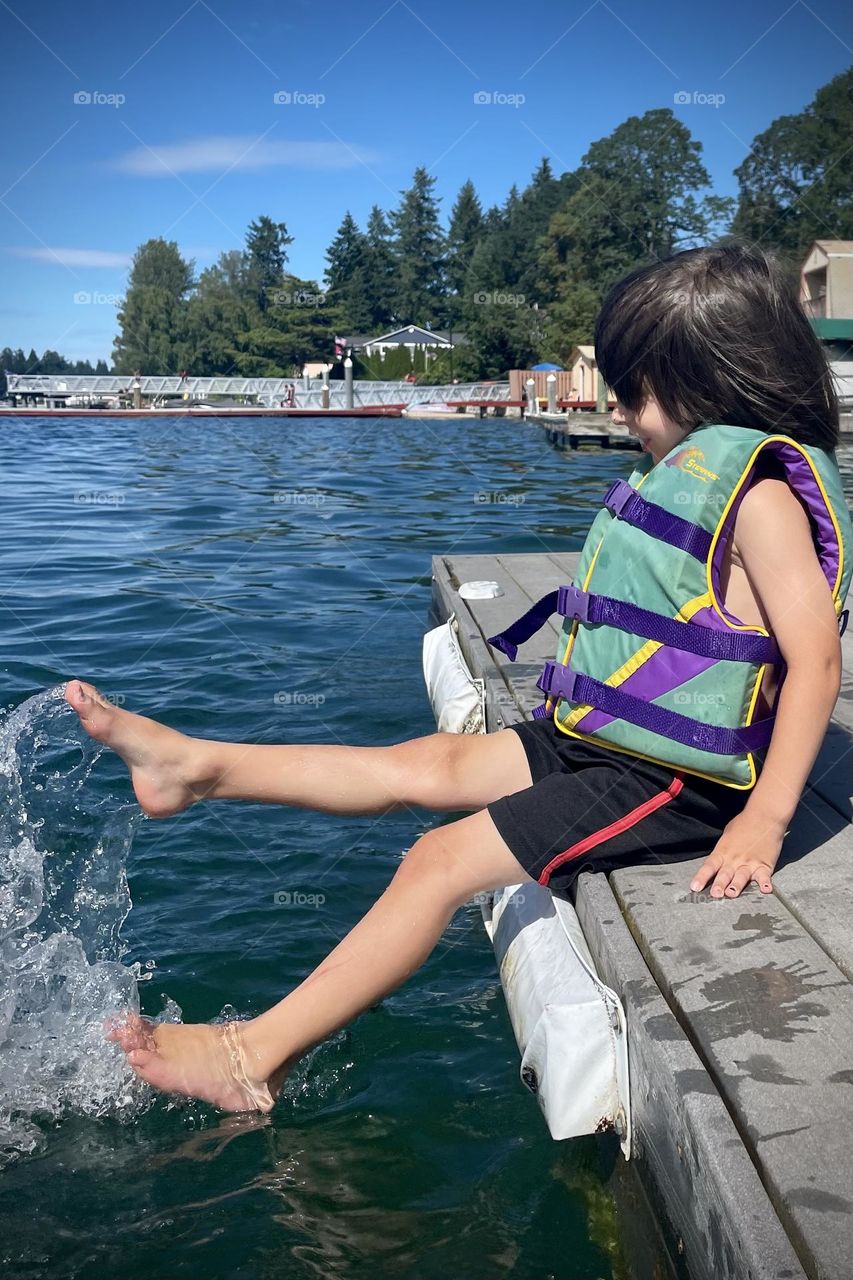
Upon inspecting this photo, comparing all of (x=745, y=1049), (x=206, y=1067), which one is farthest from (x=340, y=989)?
(x=745, y=1049)

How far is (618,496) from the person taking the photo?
2.60 m

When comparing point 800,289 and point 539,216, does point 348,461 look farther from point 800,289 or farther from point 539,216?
point 539,216

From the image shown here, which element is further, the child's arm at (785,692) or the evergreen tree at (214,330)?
the evergreen tree at (214,330)

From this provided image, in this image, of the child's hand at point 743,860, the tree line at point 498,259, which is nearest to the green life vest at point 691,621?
the child's hand at point 743,860

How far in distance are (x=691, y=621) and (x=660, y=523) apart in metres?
0.22

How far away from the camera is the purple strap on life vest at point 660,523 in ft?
7.72

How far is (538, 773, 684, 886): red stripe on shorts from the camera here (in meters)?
2.33

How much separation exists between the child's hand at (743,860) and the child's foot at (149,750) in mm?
1155

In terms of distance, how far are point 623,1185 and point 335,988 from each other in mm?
642

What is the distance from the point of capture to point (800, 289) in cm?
246

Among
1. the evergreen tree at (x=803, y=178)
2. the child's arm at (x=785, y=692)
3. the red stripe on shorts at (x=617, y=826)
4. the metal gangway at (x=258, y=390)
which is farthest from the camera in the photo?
the metal gangway at (x=258, y=390)

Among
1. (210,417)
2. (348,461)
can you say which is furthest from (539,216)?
(348,461)

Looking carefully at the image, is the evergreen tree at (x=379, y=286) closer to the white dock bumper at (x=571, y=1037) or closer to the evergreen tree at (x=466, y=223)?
the evergreen tree at (x=466, y=223)

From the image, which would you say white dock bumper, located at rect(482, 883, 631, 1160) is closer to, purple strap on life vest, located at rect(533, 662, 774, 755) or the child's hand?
the child's hand
